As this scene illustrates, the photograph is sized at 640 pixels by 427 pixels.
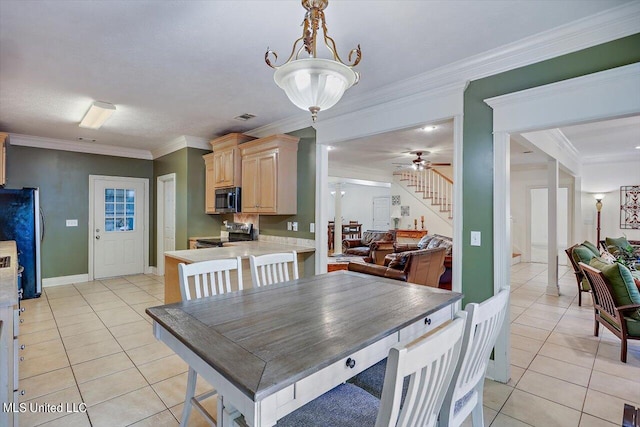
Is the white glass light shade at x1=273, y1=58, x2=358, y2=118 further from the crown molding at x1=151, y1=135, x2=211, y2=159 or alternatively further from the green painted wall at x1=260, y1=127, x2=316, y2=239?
the crown molding at x1=151, y1=135, x2=211, y2=159

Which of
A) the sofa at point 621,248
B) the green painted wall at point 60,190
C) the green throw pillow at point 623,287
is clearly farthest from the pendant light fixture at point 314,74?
the green painted wall at point 60,190

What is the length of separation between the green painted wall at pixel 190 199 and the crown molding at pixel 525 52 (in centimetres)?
317

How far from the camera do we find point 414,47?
2355mm

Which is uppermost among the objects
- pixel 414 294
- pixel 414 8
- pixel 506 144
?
pixel 414 8

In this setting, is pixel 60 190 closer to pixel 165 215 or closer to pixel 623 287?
pixel 165 215

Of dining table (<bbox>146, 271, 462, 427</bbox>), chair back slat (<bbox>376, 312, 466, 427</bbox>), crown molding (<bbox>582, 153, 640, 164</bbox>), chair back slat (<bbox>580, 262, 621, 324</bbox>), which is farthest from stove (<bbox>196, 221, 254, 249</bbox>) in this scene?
crown molding (<bbox>582, 153, 640, 164</bbox>)

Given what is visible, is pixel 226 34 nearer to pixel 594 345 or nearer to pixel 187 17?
pixel 187 17

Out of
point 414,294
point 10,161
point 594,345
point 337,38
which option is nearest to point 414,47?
point 337,38

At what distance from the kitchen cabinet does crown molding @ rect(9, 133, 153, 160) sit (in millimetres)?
3270

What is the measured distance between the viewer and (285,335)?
4.30ft

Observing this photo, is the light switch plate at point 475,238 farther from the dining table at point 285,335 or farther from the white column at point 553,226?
the white column at point 553,226

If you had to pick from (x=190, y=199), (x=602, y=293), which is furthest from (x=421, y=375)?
(x=190, y=199)

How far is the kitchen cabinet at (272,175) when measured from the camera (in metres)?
4.06

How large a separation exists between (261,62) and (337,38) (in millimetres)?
722
